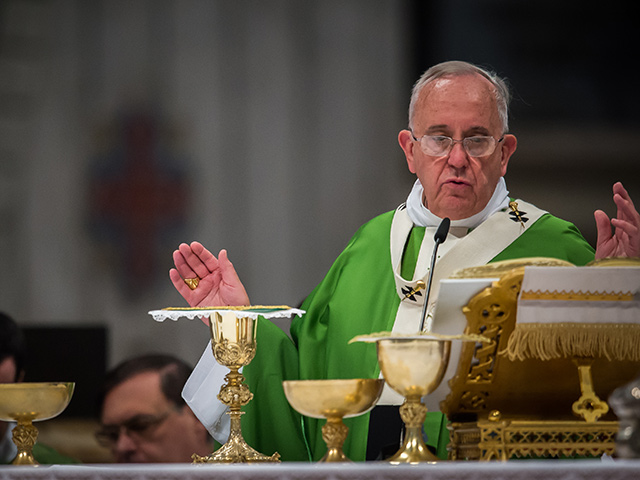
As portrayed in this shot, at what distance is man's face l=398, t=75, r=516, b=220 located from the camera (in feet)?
10.4

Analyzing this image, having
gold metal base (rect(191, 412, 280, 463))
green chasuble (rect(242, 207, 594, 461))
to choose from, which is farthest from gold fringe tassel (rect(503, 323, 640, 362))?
green chasuble (rect(242, 207, 594, 461))

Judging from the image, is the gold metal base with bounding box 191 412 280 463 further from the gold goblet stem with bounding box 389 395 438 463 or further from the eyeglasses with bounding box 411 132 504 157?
the eyeglasses with bounding box 411 132 504 157

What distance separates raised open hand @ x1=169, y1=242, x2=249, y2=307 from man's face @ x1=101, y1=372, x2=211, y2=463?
2.22 m

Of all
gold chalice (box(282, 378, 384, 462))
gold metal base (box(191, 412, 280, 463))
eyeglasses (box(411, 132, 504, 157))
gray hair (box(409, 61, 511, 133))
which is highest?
gray hair (box(409, 61, 511, 133))

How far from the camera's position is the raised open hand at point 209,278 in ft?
9.00

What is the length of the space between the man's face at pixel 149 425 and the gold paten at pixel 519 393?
289 cm

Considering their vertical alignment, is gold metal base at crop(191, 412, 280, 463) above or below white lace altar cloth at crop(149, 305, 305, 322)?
below

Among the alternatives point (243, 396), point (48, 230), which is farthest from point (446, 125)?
point (48, 230)

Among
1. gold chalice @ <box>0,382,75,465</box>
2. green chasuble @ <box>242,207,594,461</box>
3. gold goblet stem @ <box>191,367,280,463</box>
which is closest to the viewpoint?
gold chalice @ <box>0,382,75,465</box>

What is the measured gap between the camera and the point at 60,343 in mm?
5648

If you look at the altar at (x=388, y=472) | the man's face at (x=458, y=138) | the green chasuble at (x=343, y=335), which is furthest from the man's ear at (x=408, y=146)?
the altar at (x=388, y=472)

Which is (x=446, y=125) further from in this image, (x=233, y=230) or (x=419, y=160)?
(x=233, y=230)

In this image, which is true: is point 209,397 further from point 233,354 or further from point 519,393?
point 519,393

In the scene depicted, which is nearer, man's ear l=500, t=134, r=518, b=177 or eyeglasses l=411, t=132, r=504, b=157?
eyeglasses l=411, t=132, r=504, b=157
